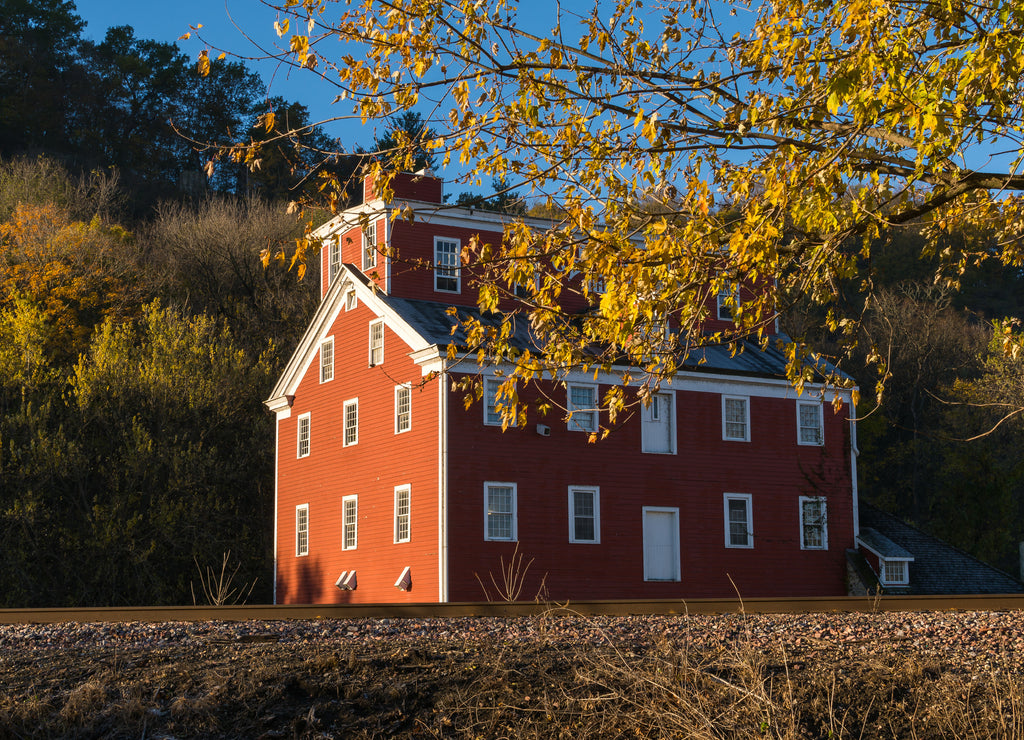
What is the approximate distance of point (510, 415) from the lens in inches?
396

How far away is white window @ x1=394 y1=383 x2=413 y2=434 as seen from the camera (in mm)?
26984

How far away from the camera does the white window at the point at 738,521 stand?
28547 mm

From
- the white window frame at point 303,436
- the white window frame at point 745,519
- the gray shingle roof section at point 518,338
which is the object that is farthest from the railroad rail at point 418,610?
the white window frame at point 303,436

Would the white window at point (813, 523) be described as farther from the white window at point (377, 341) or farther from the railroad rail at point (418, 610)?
the railroad rail at point (418, 610)

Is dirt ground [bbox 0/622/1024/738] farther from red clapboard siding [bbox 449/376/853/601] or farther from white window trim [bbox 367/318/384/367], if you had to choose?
white window trim [bbox 367/318/384/367]

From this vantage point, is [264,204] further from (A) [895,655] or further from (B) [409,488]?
(A) [895,655]

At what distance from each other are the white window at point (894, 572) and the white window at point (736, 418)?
507 centimetres

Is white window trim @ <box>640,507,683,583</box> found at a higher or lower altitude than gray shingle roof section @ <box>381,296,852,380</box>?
lower

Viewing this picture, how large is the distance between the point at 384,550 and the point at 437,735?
20748 millimetres

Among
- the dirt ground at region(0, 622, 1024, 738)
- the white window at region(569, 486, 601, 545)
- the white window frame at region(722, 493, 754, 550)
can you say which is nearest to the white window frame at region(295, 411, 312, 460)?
the white window at region(569, 486, 601, 545)

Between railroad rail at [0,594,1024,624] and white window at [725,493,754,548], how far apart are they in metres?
14.0

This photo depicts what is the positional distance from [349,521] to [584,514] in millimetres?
6363

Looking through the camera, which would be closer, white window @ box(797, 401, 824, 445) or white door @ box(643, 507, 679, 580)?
white door @ box(643, 507, 679, 580)

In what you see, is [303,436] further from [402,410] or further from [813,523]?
[813,523]
